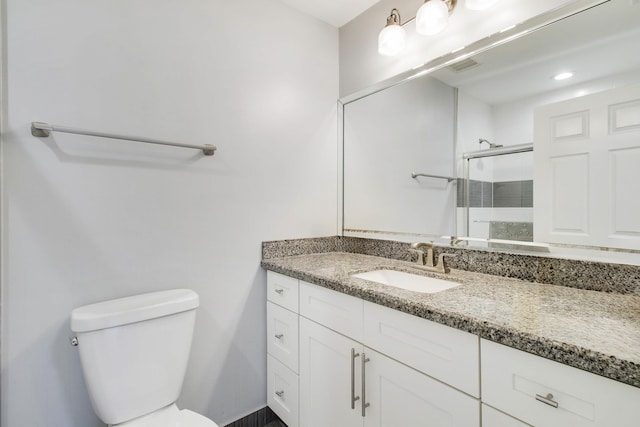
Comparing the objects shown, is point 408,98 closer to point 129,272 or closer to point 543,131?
point 543,131

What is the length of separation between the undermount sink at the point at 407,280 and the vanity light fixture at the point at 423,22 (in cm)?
113

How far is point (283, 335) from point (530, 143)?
1382 mm

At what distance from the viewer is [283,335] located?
150 cm

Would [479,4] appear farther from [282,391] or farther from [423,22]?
[282,391]

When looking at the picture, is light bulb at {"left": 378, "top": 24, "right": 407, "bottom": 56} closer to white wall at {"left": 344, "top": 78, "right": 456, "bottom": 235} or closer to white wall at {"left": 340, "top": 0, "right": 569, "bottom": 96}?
white wall at {"left": 340, "top": 0, "right": 569, "bottom": 96}

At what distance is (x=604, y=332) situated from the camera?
691 millimetres

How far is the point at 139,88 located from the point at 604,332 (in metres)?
1.73

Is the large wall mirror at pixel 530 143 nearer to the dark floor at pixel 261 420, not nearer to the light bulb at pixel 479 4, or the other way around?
the light bulb at pixel 479 4

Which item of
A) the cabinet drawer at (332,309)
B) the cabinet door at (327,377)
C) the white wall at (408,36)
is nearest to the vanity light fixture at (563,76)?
the white wall at (408,36)

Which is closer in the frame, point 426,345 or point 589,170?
point 426,345

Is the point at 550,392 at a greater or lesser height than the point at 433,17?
lesser

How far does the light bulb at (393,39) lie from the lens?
153 cm

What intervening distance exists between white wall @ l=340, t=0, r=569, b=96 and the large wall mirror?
0.25 feet

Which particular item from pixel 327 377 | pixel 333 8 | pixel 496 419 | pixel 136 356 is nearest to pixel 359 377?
pixel 327 377
